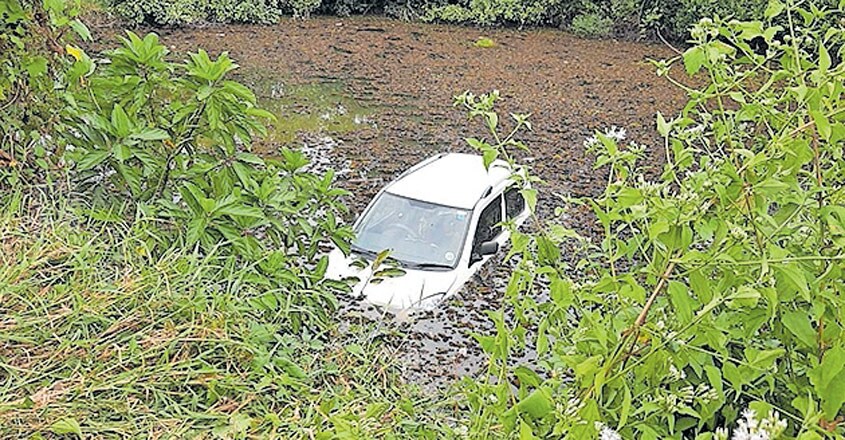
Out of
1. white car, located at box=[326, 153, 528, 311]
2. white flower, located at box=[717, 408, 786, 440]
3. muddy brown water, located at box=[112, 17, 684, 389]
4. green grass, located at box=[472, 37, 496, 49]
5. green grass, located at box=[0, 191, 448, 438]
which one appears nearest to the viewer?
white flower, located at box=[717, 408, 786, 440]

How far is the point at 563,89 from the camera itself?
11859mm

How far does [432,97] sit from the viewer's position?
36.1 feet

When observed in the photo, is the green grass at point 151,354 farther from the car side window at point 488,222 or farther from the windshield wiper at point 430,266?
the car side window at point 488,222

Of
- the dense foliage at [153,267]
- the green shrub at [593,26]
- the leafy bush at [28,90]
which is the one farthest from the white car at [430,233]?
the green shrub at [593,26]

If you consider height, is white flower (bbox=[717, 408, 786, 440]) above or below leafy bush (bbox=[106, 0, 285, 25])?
above

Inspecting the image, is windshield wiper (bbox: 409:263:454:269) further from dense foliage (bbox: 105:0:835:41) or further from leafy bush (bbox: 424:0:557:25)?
leafy bush (bbox: 424:0:557:25)

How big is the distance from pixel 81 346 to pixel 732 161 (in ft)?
4.50

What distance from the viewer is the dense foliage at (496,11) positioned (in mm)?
14539

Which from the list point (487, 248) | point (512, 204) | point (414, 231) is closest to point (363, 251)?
point (414, 231)

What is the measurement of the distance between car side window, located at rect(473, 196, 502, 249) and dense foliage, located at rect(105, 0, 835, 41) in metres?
9.80

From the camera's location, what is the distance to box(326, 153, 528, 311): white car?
4.95 m

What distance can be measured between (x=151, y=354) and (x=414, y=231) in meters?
3.60

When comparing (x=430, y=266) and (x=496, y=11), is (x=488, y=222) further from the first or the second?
(x=496, y=11)

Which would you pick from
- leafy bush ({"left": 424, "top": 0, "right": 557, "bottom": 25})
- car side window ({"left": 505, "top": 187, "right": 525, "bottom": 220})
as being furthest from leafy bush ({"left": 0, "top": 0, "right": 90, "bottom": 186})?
leafy bush ({"left": 424, "top": 0, "right": 557, "bottom": 25})
